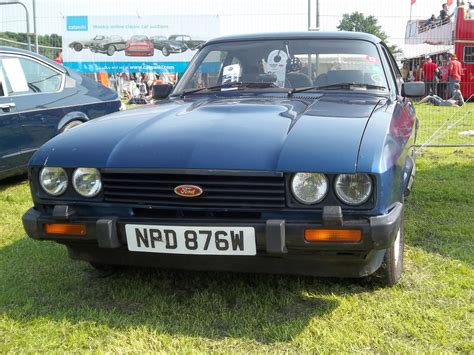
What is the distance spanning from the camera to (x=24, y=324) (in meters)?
2.59

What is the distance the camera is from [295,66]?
3.71 meters

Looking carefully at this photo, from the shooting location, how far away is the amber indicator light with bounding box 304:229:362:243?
7.44ft

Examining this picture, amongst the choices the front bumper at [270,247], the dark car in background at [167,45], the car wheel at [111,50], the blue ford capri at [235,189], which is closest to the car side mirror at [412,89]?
the blue ford capri at [235,189]

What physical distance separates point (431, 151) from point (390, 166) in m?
5.96

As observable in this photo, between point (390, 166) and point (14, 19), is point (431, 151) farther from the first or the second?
point (14, 19)

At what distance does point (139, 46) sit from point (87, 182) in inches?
546

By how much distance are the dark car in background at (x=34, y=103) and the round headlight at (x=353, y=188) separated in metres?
3.89

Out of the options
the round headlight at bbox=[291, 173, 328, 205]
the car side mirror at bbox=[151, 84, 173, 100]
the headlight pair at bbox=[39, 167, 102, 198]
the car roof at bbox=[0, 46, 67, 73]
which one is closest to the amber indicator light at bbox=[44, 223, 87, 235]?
the headlight pair at bbox=[39, 167, 102, 198]

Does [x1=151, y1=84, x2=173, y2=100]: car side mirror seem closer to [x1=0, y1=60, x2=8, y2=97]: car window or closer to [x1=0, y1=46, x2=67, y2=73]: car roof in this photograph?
[x1=0, y1=60, x2=8, y2=97]: car window

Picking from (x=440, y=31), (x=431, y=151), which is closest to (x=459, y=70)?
(x=440, y=31)

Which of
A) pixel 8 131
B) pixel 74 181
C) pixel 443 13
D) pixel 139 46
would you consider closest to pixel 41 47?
pixel 139 46

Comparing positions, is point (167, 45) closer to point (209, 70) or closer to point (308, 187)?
point (209, 70)

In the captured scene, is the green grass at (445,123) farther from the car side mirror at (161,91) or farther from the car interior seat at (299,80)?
the car side mirror at (161,91)

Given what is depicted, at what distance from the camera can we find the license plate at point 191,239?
2340 millimetres
